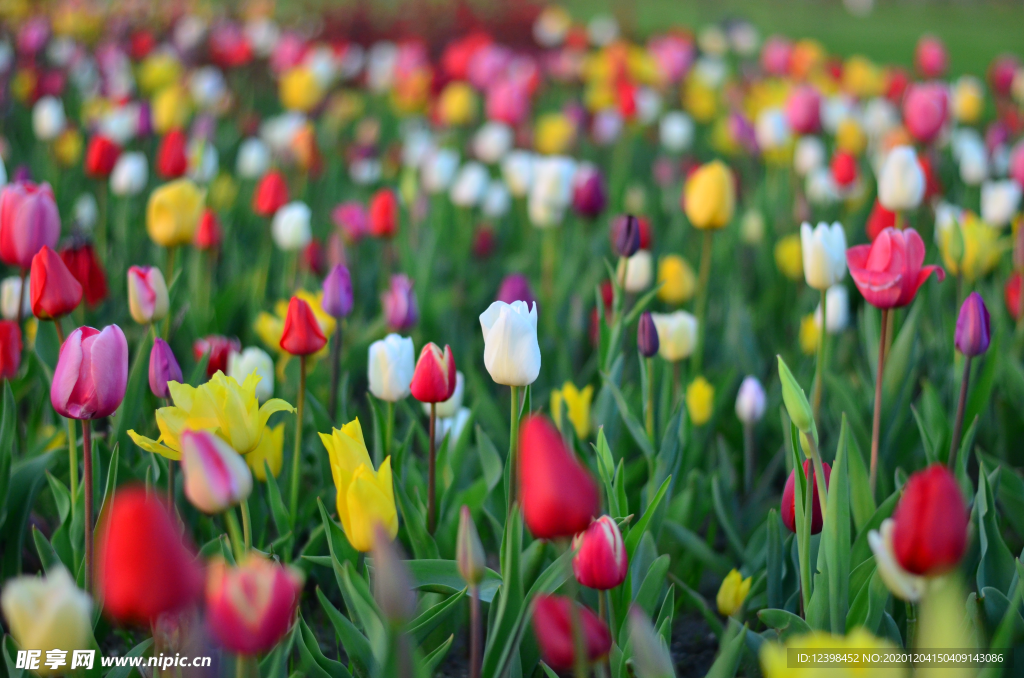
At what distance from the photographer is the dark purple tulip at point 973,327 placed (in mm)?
1524

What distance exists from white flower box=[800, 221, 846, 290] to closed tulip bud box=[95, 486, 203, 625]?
4.32ft

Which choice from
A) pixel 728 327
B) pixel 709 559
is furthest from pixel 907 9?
pixel 709 559

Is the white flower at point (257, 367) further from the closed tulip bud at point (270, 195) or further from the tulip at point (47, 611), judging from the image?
the closed tulip bud at point (270, 195)

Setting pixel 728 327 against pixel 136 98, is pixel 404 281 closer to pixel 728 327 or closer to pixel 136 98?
pixel 728 327

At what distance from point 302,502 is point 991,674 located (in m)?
1.19

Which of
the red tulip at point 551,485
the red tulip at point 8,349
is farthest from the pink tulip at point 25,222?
the red tulip at point 551,485

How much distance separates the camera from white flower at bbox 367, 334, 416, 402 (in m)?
1.51

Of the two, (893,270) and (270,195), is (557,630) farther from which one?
(270,195)

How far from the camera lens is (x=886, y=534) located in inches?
35.4

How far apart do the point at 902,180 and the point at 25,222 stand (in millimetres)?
1952

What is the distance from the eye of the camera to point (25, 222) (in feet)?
5.57

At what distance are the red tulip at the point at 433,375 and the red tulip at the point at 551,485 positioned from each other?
1.79 feet

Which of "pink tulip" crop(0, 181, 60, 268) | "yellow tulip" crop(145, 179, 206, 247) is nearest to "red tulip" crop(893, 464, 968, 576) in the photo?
"pink tulip" crop(0, 181, 60, 268)

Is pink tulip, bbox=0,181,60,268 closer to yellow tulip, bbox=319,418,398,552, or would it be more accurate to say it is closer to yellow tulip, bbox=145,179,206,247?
yellow tulip, bbox=145,179,206,247
